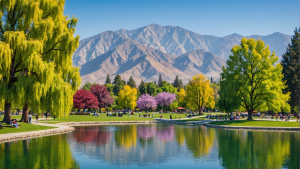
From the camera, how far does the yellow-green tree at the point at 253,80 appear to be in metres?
58.0

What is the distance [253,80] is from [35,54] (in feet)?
144

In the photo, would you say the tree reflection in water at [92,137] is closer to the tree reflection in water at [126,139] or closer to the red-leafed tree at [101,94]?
the tree reflection in water at [126,139]

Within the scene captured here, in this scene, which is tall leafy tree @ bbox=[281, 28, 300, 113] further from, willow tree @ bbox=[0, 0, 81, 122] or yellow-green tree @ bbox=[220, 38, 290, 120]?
willow tree @ bbox=[0, 0, 81, 122]

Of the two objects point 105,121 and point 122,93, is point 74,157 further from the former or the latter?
point 122,93

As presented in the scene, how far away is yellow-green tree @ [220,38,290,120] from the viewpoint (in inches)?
2285

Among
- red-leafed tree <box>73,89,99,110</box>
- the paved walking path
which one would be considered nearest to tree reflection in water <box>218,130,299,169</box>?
the paved walking path

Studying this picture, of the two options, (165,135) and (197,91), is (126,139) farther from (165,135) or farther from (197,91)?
(197,91)

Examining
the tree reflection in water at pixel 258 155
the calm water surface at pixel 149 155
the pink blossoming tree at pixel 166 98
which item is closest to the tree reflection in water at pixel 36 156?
the calm water surface at pixel 149 155

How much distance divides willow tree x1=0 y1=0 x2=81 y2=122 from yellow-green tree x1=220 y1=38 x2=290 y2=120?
A: 35.2 metres

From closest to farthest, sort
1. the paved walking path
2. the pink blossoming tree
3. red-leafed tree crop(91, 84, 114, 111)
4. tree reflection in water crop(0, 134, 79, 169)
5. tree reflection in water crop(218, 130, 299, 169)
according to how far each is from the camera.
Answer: tree reflection in water crop(0, 134, 79, 169) → tree reflection in water crop(218, 130, 299, 169) → the paved walking path → red-leafed tree crop(91, 84, 114, 111) → the pink blossoming tree

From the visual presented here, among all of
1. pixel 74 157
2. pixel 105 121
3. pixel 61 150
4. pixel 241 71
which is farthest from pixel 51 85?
pixel 241 71

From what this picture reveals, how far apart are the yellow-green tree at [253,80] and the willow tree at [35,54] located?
3524 cm

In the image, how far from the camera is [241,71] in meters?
61.1

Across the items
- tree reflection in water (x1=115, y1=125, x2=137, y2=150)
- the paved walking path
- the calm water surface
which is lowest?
tree reflection in water (x1=115, y1=125, x2=137, y2=150)
